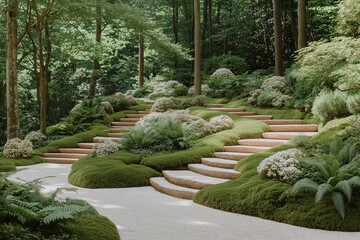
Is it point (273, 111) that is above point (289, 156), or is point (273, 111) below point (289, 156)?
above

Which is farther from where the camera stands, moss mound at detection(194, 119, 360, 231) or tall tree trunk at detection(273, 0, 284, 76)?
tall tree trunk at detection(273, 0, 284, 76)

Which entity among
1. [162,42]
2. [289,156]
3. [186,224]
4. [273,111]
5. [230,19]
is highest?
[230,19]

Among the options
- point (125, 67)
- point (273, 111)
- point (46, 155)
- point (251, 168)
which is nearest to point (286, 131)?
point (273, 111)

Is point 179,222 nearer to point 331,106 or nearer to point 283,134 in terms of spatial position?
point 283,134

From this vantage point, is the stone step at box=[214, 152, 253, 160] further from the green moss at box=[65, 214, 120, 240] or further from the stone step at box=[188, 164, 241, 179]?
the green moss at box=[65, 214, 120, 240]

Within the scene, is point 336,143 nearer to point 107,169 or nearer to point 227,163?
point 227,163

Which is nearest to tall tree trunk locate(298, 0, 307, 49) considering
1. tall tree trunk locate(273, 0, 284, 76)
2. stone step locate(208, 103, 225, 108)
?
tall tree trunk locate(273, 0, 284, 76)

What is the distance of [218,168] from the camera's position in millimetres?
7719

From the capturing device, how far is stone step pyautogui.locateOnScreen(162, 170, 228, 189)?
6.71 meters

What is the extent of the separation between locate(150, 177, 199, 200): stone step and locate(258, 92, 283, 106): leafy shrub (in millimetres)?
6569

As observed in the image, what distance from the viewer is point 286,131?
1052 centimetres

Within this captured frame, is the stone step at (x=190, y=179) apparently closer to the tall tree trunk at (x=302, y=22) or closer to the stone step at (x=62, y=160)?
the stone step at (x=62, y=160)

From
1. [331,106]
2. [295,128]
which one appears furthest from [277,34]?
[331,106]

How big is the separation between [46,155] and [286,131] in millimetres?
8087
